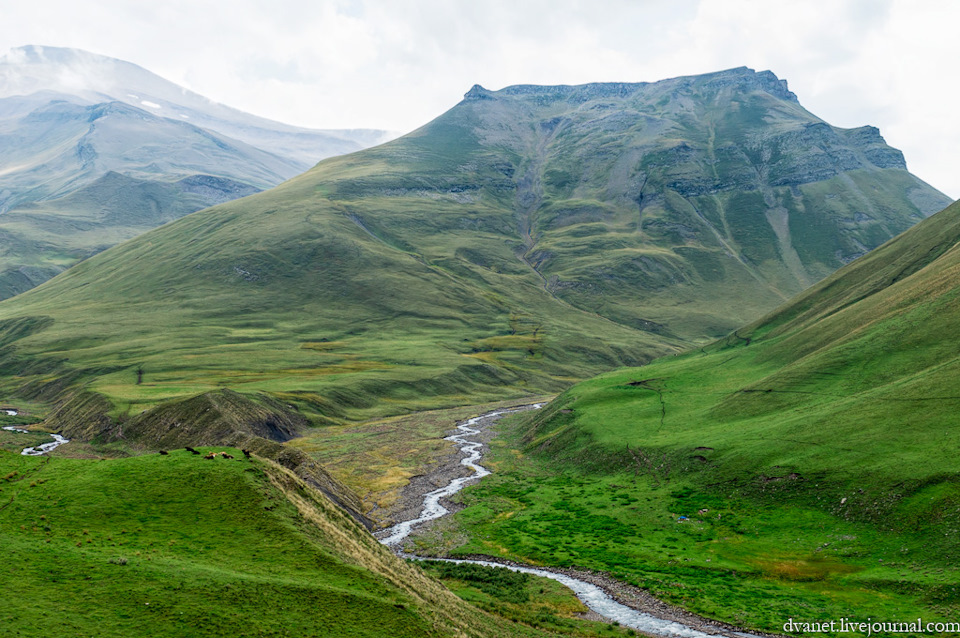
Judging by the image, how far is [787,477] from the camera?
2795 inches

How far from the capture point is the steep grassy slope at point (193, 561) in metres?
30.2

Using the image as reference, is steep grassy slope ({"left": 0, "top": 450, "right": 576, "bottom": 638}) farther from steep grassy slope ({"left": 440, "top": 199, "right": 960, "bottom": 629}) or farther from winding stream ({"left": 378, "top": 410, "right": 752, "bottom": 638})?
steep grassy slope ({"left": 440, "top": 199, "right": 960, "bottom": 629})

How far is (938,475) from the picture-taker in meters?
57.5

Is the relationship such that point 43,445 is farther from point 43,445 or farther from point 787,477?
point 787,477

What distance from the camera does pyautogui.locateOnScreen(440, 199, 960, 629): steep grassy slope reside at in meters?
53.7

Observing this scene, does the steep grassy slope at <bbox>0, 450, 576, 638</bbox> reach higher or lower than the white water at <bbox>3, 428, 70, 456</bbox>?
higher

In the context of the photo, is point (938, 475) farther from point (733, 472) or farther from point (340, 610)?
point (340, 610)

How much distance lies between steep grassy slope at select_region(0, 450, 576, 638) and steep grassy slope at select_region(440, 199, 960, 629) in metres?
25.3

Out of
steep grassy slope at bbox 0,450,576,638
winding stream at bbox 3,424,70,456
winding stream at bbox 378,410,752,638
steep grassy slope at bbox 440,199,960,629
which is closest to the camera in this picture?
steep grassy slope at bbox 0,450,576,638

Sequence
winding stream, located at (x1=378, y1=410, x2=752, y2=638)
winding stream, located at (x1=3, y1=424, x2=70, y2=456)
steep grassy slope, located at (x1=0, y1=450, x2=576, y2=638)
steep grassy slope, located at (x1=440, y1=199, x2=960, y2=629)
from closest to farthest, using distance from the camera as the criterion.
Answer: steep grassy slope, located at (x1=0, y1=450, x2=576, y2=638), winding stream, located at (x1=378, y1=410, x2=752, y2=638), steep grassy slope, located at (x1=440, y1=199, x2=960, y2=629), winding stream, located at (x1=3, y1=424, x2=70, y2=456)

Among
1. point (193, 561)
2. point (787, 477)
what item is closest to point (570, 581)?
point (787, 477)

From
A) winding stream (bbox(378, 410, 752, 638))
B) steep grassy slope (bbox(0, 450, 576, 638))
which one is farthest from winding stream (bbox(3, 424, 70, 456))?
steep grassy slope (bbox(0, 450, 576, 638))

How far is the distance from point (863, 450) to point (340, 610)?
6252 cm

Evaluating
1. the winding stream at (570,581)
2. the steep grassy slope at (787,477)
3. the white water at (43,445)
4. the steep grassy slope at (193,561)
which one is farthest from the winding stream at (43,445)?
the steep grassy slope at (787,477)
